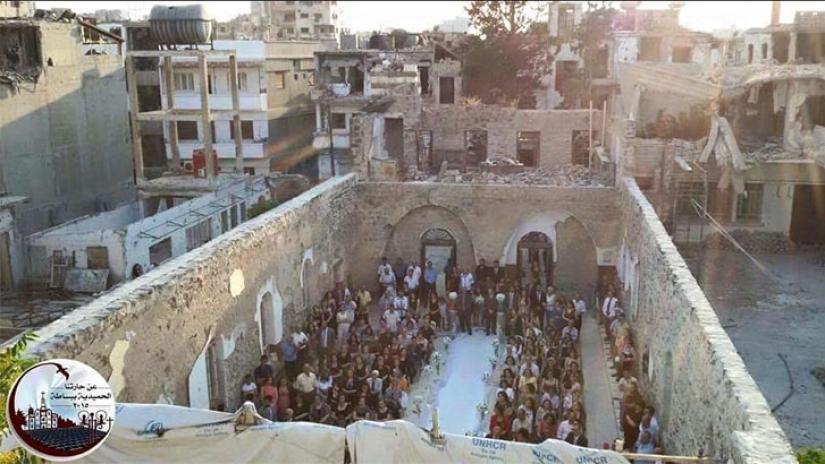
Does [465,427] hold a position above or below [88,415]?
below

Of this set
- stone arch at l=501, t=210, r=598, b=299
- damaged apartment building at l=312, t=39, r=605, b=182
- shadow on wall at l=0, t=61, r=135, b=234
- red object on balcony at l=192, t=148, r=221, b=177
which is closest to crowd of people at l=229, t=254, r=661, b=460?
stone arch at l=501, t=210, r=598, b=299

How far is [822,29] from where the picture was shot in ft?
101

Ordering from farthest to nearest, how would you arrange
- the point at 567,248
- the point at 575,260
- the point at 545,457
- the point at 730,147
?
the point at 730,147, the point at 575,260, the point at 567,248, the point at 545,457

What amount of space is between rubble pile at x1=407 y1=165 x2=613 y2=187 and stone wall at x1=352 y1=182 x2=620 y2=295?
2.37ft

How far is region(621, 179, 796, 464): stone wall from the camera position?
678 cm

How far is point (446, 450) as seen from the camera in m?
6.93

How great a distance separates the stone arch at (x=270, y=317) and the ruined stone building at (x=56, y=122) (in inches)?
471

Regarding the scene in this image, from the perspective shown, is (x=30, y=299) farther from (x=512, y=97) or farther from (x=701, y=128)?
(x=512, y=97)

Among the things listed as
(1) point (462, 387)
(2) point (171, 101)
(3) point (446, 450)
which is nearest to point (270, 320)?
(1) point (462, 387)

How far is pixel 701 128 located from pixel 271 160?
18.8 m

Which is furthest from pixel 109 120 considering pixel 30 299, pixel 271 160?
pixel 30 299

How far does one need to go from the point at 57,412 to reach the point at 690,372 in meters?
7.12

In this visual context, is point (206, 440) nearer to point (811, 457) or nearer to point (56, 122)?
point (811, 457)

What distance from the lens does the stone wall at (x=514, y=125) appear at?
25.7 meters
